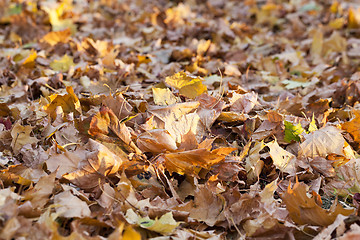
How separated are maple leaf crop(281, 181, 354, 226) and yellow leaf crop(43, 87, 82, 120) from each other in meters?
1.01

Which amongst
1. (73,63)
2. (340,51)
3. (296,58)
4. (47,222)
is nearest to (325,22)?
(340,51)

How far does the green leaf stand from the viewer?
1.74m

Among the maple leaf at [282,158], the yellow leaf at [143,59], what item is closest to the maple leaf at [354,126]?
the maple leaf at [282,158]

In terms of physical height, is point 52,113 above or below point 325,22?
above

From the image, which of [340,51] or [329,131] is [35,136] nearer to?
[329,131]

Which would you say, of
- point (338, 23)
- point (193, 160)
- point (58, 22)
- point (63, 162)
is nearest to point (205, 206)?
point (193, 160)

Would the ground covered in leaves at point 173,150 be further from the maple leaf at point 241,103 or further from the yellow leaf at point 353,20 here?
the yellow leaf at point 353,20

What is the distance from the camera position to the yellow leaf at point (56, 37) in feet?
10.1

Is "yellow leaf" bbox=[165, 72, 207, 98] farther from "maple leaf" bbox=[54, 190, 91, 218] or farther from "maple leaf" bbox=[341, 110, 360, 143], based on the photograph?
"maple leaf" bbox=[54, 190, 91, 218]

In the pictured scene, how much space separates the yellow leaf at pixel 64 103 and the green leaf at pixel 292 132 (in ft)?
3.14

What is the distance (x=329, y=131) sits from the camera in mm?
1693

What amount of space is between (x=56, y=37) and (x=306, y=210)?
250cm

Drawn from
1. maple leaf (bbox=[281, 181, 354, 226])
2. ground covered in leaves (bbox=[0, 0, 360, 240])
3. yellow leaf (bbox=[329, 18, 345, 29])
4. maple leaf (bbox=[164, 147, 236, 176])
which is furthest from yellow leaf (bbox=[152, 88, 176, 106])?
yellow leaf (bbox=[329, 18, 345, 29])

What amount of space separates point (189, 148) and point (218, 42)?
212 cm
